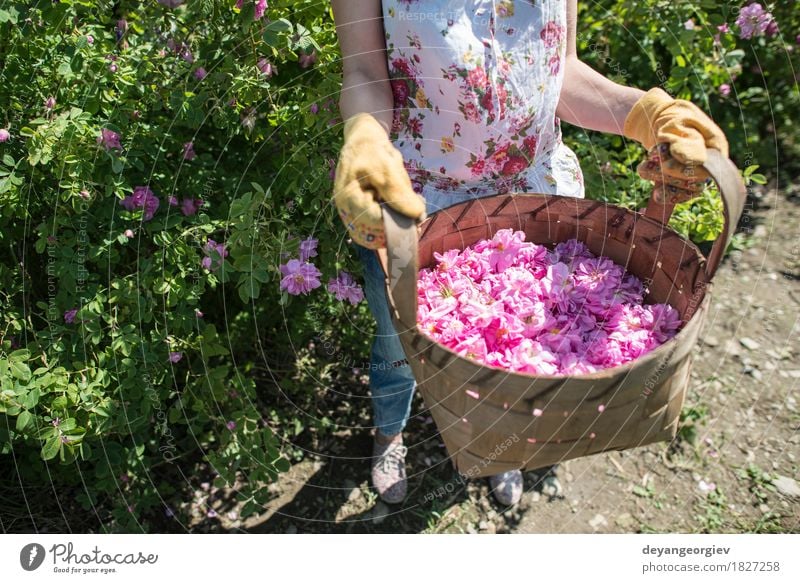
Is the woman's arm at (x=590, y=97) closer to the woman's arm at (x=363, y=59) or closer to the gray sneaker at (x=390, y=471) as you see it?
the woman's arm at (x=363, y=59)

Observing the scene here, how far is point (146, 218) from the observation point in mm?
1569

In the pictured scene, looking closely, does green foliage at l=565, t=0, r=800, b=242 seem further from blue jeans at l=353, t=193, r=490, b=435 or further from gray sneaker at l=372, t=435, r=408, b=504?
gray sneaker at l=372, t=435, r=408, b=504

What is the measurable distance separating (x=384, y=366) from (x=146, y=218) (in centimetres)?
72

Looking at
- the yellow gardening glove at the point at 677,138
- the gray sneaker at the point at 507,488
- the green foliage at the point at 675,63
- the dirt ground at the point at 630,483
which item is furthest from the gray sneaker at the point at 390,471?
the yellow gardening glove at the point at 677,138

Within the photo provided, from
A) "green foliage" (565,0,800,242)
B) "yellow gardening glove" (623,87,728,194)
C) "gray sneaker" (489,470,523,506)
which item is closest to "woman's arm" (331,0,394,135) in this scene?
"yellow gardening glove" (623,87,728,194)

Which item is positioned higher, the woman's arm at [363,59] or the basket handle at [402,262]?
the woman's arm at [363,59]

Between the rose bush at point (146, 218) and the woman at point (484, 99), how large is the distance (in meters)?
0.24

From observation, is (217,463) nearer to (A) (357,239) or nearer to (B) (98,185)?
(B) (98,185)

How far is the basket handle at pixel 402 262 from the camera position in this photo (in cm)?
97

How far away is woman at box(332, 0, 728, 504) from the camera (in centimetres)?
122

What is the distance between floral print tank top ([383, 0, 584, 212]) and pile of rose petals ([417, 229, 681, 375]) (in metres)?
0.17

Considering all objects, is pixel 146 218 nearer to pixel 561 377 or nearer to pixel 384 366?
pixel 384 366
